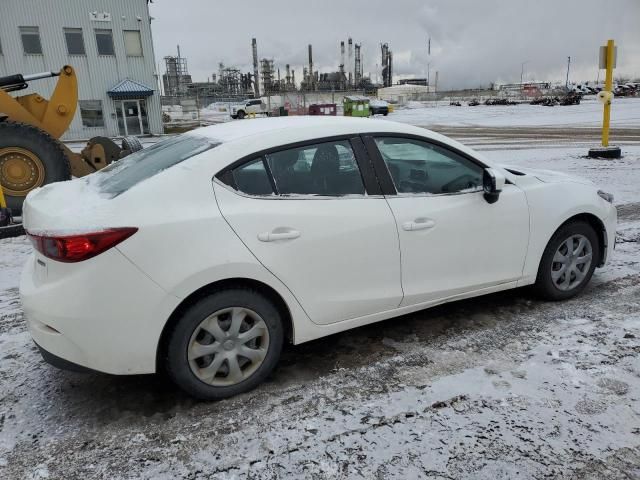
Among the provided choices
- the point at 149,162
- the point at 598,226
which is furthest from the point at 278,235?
the point at 598,226

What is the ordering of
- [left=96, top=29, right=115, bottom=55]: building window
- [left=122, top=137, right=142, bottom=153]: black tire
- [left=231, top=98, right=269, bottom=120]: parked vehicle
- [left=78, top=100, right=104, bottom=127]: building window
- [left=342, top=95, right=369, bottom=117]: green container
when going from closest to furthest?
[left=122, top=137, right=142, bottom=153]: black tire, [left=96, top=29, right=115, bottom=55]: building window, [left=78, top=100, right=104, bottom=127]: building window, [left=342, top=95, right=369, bottom=117]: green container, [left=231, top=98, right=269, bottom=120]: parked vehicle

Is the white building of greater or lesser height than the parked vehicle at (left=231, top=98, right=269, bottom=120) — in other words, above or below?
above

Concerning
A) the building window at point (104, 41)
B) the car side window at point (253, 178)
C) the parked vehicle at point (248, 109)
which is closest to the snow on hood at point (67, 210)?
the car side window at point (253, 178)

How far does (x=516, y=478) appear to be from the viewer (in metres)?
2.25

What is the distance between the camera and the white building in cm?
2470

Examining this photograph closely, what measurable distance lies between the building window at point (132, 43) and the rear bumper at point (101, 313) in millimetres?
27501

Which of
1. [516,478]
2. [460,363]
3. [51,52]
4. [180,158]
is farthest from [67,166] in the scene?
[51,52]

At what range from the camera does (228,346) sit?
2.80 metres

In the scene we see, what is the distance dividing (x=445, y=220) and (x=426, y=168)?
41cm

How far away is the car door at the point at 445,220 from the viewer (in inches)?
128

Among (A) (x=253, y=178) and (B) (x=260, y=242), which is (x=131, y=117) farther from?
(B) (x=260, y=242)

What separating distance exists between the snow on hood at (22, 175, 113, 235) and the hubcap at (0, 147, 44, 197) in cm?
485

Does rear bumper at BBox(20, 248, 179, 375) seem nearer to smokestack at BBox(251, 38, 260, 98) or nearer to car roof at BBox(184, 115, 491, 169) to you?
car roof at BBox(184, 115, 491, 169)

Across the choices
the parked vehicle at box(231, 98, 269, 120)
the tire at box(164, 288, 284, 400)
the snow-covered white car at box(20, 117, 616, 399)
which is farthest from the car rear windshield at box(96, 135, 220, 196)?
the parked vehicle at box(231, 98, 269, 120)
